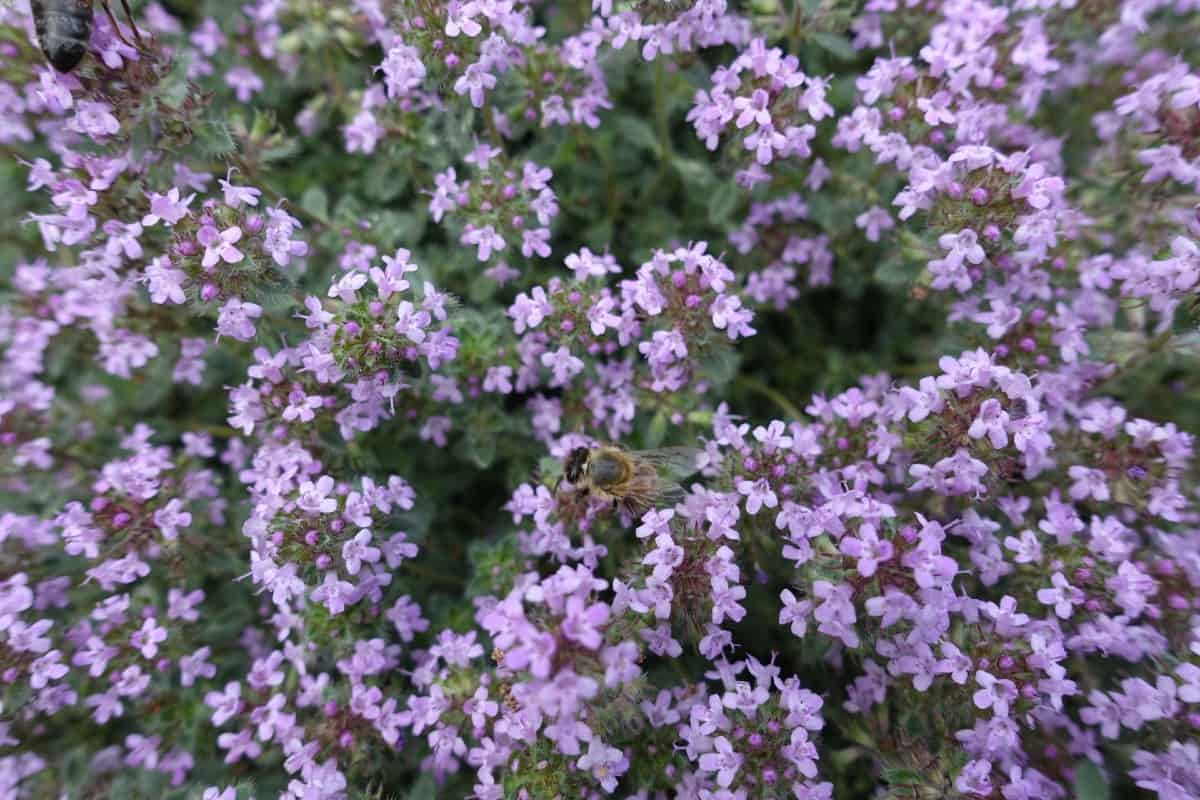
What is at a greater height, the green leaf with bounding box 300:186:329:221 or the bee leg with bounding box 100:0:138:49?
the bee leg with bounding box 100:0:138:49

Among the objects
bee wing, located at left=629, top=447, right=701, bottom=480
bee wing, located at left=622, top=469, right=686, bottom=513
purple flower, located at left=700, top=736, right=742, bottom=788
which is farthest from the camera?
bee wing, located at left=629, top=447, right=701, bottom=480

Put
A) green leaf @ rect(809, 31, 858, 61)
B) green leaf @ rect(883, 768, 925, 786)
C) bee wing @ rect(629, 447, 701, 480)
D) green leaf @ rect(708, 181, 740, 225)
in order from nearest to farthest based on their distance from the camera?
1. green leaf @ rect(883, 768, 925, 786)
2. bee wing @ rect(629, 447, 701, 480)
3. green leaf @ rect(809, 31, 858, 61)
4. green leaf @ rect(708, 181, 740, 225)

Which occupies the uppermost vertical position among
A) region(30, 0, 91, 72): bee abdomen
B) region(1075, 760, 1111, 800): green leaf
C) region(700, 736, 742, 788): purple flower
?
region(30, 0, 91, 72): bee abdomen

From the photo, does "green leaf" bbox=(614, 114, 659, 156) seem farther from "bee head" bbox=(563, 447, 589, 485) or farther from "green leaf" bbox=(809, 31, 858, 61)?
"bee head" bbox=(563, 447, 589, 485)

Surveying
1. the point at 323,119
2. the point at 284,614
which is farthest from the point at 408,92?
the point at 284,614

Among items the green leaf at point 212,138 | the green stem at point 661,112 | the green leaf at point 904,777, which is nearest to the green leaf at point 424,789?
the green leaf at point 904,777

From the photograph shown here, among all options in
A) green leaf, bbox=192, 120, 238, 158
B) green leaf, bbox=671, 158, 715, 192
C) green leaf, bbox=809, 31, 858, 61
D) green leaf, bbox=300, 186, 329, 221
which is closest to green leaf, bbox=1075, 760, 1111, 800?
green leaf, bbox=671, 158, 715, 192

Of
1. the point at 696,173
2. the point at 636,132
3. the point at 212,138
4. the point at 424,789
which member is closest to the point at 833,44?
the point at 696,173
